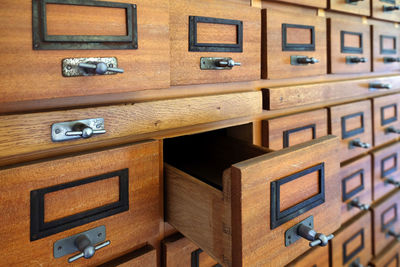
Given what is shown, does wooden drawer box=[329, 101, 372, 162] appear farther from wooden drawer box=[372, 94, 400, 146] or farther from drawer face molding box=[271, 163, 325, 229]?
drawer face molding box=[271, 163, 325, 229]

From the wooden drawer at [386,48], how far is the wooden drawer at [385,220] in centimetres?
51

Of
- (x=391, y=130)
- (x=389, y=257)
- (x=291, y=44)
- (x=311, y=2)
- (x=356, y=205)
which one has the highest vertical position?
(x=311, y=2)

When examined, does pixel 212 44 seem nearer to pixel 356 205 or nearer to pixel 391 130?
pixel 356 205

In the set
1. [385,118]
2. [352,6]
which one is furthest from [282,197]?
[385,118]

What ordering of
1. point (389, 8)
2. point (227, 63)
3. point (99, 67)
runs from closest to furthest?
1. point (99, 67)
2. point (227, 63)
3. point (389, 8)

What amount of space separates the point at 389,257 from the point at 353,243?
1.08ft

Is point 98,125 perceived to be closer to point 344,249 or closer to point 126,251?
point 126,251

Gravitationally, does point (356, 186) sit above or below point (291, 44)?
below

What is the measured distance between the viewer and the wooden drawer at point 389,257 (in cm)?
128

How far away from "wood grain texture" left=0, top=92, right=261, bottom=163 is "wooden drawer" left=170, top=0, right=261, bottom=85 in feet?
0.15

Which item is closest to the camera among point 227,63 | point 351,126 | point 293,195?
point 293,195

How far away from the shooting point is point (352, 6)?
1021mm

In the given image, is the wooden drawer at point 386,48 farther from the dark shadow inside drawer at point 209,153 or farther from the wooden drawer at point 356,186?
the dark shadow inside drawer at point 209,153

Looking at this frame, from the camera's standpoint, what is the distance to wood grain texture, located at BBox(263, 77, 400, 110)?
2.70 feet
